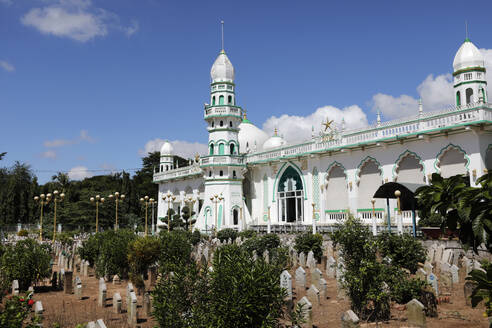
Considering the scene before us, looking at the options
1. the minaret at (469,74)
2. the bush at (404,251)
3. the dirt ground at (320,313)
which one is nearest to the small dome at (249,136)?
the minaret at (469,74)

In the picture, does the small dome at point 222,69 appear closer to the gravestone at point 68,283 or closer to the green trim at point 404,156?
the green trim at point 404,156

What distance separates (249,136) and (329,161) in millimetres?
14745

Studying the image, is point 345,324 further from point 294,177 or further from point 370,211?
point 294,177

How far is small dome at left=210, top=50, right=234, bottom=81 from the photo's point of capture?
35.1 meters

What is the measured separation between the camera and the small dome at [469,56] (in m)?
24.2

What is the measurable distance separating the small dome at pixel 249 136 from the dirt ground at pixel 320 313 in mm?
29955

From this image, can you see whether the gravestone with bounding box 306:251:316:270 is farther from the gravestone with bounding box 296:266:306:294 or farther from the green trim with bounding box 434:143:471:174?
the green trim with bounding box 434:143:471:174

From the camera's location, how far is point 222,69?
115ft

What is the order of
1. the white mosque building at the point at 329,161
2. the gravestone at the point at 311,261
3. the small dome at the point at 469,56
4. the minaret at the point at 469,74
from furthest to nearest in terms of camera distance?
the small dome at the point at 469,56 → the minaret at the point at 469,74 → the white mosque building at the point at 329,161 → the gravestone at the point at 311,261

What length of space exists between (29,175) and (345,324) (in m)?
60.5

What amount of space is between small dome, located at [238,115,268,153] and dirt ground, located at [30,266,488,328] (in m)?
30.0

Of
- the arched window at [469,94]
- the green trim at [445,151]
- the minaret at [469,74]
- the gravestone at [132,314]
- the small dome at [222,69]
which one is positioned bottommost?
the gravestone at [132,314]

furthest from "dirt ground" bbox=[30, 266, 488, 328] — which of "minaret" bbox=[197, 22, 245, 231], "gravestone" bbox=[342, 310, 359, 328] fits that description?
"minaret" bbox=[197, 22, 245, 231]

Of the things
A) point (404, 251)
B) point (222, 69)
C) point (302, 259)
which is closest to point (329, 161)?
point (222, 69)
